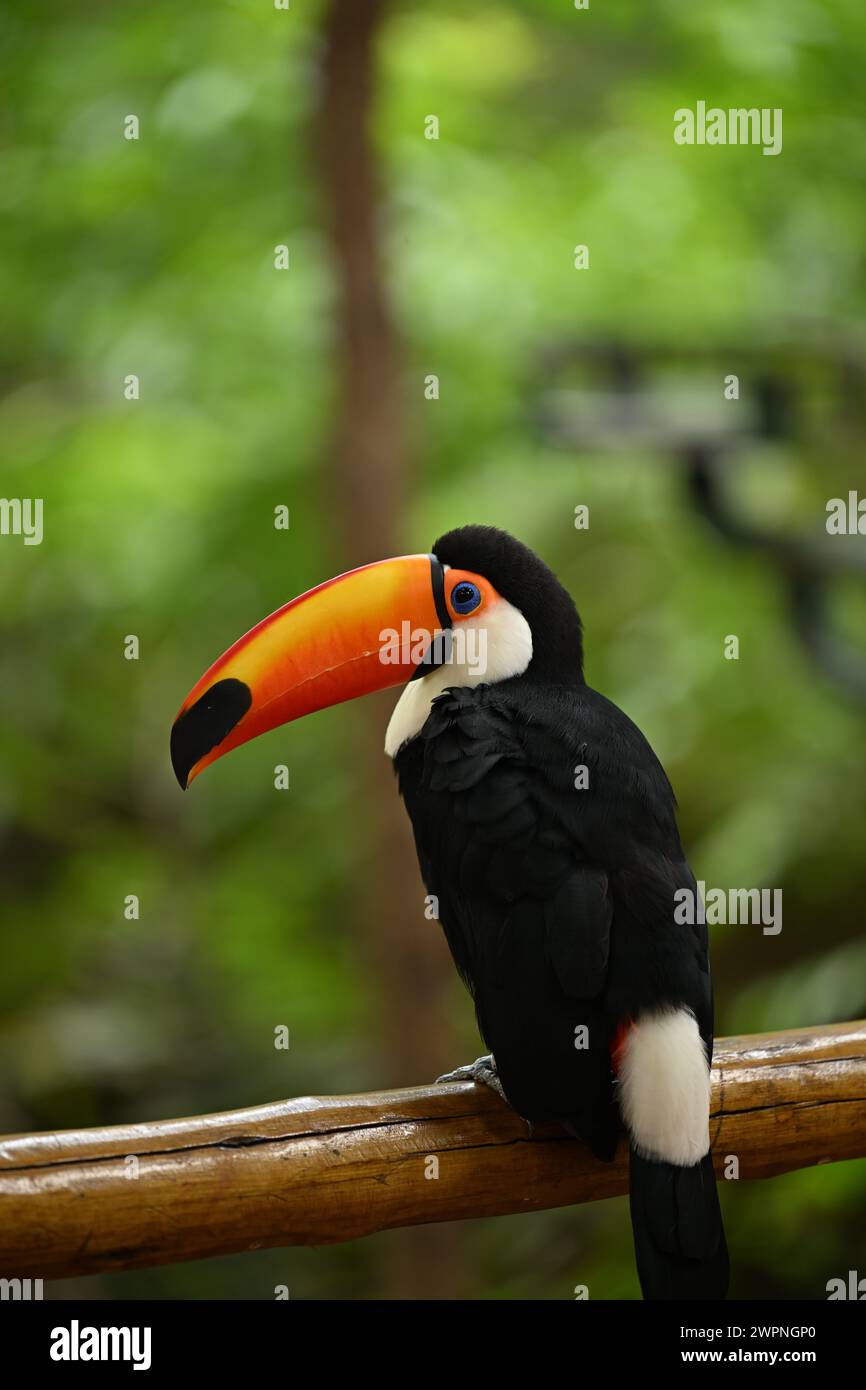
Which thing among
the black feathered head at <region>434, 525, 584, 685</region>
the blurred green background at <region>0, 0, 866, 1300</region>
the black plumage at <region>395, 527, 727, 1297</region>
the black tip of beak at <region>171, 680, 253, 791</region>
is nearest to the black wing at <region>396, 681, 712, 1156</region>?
the black plumage at <region>395, 527, 727, 1297</region>

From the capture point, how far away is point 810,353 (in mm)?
4258

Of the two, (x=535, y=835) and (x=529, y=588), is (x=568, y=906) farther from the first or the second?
(x=529, y=588)

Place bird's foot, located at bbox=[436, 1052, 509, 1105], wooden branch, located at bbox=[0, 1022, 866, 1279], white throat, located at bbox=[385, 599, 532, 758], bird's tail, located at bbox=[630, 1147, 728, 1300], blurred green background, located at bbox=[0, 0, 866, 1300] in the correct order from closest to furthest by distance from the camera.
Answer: wooden branch, located at bbox=[0, 1022, 866, 1279] < bird's tail, located at bbox=[630, 1147, 728, 1300] < bird's foot, located at bbox=[436, 1052, 509, 1105] < white throat, located at bbox=[385, 599, 532, 758] < blurred green background, located at bbox=[0, 0, 866, 1300]

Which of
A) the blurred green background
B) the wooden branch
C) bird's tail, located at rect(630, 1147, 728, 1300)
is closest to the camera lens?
the wooden branch

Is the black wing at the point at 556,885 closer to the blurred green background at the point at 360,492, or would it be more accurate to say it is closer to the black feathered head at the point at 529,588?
the black feathered head at the point at 529,588

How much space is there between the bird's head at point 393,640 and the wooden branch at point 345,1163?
0.57m

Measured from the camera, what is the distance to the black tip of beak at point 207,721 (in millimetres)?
2014

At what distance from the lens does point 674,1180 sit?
1775 mm

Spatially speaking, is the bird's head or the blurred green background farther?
the blurred green background

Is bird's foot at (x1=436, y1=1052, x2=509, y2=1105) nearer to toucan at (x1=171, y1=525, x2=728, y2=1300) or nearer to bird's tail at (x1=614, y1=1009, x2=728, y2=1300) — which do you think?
toucan at (x1=171, y1=525, x2=728, y2=1300)

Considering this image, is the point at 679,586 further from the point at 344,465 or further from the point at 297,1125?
the point at 297,1125

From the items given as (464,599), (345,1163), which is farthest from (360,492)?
(345,1163)

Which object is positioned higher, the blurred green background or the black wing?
the blurred green background

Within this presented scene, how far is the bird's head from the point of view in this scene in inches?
80.3
